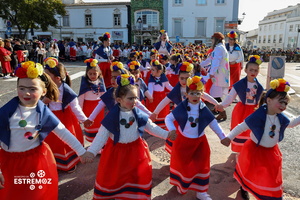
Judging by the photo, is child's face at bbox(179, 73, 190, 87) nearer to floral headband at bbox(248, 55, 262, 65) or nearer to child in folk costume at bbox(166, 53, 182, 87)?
floral headband at bbox(248, 55, 262, 65)

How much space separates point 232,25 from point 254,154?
120ft

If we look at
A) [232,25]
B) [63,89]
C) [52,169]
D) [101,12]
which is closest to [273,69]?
[63,89]

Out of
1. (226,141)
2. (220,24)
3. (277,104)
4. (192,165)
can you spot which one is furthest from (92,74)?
(220,24)

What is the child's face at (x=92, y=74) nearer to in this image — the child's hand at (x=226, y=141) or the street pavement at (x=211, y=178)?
the street pavement at (x=211, y=178)

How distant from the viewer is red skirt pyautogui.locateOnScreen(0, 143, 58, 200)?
2262mm

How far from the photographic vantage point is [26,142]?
2.38 metres

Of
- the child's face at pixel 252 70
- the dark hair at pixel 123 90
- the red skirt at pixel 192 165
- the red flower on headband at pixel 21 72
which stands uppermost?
the red flower on headband at pixel 21 72

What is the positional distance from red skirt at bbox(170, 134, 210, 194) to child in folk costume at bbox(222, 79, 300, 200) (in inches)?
18.9

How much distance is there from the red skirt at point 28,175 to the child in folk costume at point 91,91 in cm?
190

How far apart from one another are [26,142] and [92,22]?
1632 inches

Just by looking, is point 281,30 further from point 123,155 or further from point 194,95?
point 123,155

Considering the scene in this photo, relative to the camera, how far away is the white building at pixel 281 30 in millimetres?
49219

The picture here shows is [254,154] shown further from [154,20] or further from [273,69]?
[154,20]

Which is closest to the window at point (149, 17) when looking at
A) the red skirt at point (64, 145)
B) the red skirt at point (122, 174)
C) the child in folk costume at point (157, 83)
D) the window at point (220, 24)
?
the window at point (220, 24)
